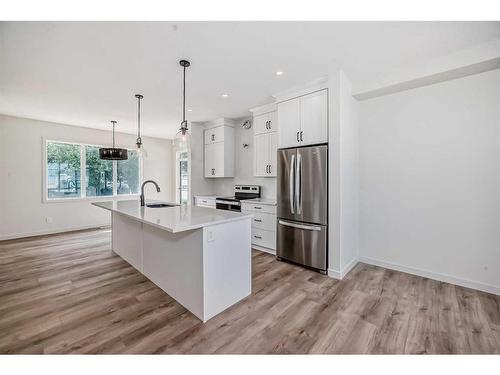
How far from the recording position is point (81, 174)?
564 cm

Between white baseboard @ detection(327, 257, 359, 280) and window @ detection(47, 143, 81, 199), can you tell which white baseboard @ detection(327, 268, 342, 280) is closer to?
white baseboard @ detection(327, 257, 359, 280)

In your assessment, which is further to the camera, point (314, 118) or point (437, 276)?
point (314, 118)

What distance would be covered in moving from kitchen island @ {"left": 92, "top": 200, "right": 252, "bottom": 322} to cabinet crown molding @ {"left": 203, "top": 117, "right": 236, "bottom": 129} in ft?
10.1

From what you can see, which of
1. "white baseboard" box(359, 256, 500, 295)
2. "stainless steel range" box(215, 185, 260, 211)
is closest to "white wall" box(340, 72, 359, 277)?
"white baseboard" box(359, 256, 500, 295)

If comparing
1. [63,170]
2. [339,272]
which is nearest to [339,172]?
[339,272]

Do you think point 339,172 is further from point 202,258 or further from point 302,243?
point 202,258

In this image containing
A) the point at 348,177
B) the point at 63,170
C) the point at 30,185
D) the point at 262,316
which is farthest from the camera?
the point at 63,170

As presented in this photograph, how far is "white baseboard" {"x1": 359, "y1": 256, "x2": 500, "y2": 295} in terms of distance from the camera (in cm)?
248

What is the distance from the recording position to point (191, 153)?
17.3ft

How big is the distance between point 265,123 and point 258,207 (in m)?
1.59

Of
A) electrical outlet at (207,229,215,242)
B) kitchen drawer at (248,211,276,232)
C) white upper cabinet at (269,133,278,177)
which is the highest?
white upper cabinet at (269,133,278,177)

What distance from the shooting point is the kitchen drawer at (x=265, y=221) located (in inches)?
147

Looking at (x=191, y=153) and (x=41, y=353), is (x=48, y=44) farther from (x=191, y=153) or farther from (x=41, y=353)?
(x=191, y=153)

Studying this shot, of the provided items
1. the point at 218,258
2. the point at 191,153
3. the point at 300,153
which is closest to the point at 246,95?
the point at 300,153
